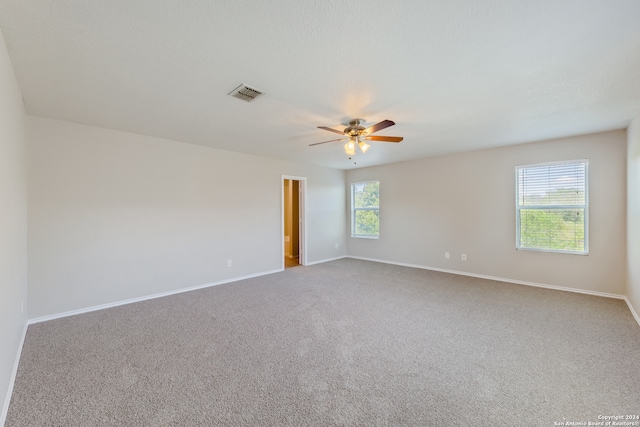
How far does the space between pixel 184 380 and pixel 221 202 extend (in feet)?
10.2

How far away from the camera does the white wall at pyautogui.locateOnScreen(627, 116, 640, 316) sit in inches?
116

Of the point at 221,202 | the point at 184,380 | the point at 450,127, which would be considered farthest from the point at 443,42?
the point at 221,202

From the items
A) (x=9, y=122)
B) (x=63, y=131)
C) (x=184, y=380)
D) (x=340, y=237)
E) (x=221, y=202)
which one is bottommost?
(x=184, y=380)

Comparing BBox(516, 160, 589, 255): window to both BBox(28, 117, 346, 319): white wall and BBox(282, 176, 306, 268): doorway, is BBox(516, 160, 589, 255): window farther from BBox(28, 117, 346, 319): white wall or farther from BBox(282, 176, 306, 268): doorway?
BBox(28, 117, 346, 319): white wall

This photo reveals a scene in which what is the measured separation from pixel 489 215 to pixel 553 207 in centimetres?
88

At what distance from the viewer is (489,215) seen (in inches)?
186

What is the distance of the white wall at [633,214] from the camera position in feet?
9.69

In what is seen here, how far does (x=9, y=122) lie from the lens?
200 cm

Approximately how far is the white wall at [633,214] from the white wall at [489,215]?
293mm

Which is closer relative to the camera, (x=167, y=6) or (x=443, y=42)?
(x=167, y=6)

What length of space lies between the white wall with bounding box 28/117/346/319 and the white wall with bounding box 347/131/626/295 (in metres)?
2.71

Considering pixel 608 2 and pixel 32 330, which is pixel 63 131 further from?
pixel 608 2

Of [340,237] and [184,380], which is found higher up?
[340,237]

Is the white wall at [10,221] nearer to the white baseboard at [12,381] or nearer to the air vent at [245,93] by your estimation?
the white baseboard at [12,381]
